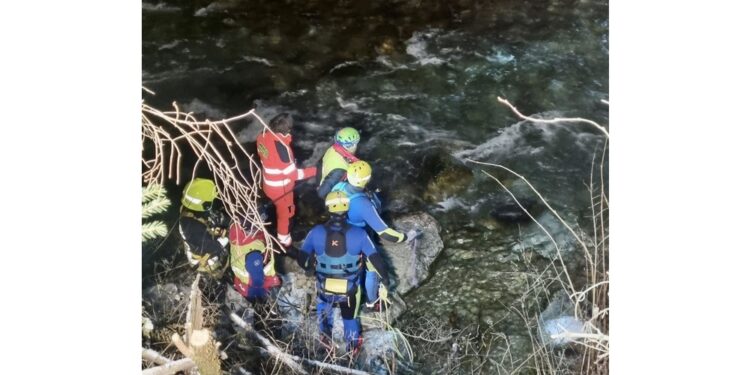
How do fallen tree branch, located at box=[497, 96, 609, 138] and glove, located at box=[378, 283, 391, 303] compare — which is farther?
glove, located at box=[378, 283, 391, 303]

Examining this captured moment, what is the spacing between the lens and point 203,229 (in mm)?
3709

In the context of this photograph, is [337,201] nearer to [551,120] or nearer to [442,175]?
[442,175]

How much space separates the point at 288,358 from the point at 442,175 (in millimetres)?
1229

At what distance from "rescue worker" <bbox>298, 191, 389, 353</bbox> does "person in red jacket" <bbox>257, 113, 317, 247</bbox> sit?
0.18 m

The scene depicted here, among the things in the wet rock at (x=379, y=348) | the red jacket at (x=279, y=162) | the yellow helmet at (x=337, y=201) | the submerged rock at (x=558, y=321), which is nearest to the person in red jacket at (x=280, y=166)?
the red jacket at (x=279, y=162)

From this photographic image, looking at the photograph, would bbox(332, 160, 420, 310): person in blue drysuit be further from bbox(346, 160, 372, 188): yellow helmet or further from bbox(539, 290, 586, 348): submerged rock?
bbox(539, 290, 586, 348): submerged rock

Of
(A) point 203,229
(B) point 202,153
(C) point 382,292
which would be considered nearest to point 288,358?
(C) point 382,292

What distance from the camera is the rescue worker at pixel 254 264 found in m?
3.69

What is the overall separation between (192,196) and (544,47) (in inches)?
76.8

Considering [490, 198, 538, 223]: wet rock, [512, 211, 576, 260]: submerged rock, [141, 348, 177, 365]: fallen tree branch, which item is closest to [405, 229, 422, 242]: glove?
[490, 198, 538, 223]: wet rock

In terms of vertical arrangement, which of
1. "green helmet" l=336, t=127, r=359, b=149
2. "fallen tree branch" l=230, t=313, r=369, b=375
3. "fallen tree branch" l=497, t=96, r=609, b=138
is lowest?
"fallen tree branch" l=230, t=313, r=369, b=375

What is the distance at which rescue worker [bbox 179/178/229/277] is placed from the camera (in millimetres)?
3697

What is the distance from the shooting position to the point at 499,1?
3557 mm

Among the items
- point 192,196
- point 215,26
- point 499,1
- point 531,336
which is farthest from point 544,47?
point 192,196
